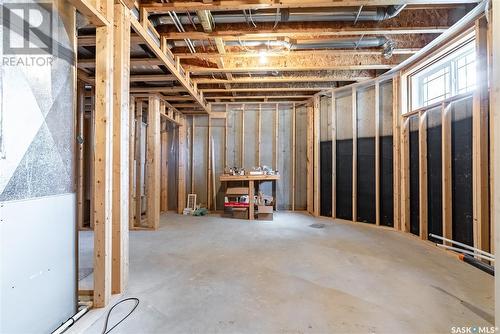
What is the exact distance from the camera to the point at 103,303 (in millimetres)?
1845

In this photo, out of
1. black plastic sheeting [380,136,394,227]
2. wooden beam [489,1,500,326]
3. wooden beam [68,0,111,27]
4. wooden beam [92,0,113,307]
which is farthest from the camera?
black plastic sheeting [380,136,394,227]

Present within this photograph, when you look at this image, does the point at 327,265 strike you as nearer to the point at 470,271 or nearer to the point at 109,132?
the point at 470,271

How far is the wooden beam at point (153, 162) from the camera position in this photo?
438 cm

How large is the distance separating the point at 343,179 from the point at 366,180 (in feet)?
1.60

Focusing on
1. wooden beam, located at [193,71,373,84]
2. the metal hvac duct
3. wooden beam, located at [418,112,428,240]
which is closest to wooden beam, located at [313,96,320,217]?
wooden beam, located at [193,71,373,84]

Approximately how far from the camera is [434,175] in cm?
353

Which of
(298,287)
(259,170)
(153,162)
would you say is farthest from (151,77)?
(298,287)

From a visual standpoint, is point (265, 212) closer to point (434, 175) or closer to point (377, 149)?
point (377, 149)

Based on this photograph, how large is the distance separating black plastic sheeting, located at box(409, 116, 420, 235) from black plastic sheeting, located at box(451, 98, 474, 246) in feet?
2.20

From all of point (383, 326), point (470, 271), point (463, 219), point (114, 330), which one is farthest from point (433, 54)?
point (114, 330)

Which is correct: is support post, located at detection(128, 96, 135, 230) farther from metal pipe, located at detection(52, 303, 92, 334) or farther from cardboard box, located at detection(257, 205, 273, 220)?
metal pipe, located at detection(52, 303, 92, 334)

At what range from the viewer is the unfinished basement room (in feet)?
4.87

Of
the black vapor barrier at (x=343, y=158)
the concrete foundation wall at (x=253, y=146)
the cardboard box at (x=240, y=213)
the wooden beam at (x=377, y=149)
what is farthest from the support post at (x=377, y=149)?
the cardboard box at (x=240, y=213)

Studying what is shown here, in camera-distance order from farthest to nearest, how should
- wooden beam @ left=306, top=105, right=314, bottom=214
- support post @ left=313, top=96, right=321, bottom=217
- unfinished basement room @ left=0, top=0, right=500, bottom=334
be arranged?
1. wooden beam @ left=306, top=105, right=314, bottom=214
2. support post @ left=313, top=96, right=321, bottom=217
3. unfinished basement room @ left=0, top=0, right=500, bottom=334
